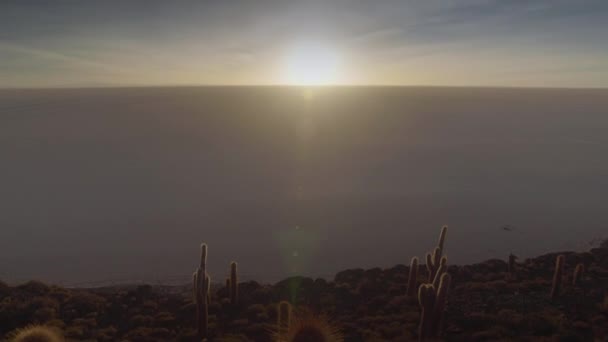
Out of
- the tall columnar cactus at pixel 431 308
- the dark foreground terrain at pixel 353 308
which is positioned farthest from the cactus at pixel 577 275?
the tall columnar cactus at pixel 431 308

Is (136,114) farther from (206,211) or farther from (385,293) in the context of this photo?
(385,293)

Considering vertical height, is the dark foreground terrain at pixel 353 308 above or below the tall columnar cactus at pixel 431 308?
below

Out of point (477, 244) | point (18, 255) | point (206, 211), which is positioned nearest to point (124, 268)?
point (18, 255)

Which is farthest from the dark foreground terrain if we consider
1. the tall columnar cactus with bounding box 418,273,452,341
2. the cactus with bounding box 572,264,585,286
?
the tall columnar cactus with bounding box 418,273,452,341

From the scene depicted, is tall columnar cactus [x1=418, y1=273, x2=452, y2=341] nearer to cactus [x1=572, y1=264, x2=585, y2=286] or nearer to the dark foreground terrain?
the dark foreground terrain

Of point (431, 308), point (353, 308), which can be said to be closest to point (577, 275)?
point (353, 308)

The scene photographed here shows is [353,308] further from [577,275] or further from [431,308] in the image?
[577,275]

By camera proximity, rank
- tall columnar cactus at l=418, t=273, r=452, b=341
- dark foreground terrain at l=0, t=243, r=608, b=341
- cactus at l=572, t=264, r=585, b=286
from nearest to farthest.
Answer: tall columnar cactus at l=418, t=273, r=452, b=341
dark foreground terrain at l=0, t=243, r=608, b=341
cactus at l=572, t=264, r=585, b=286

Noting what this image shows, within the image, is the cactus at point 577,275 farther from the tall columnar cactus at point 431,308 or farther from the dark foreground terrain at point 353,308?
the tall columnar cactus at point 431,308
